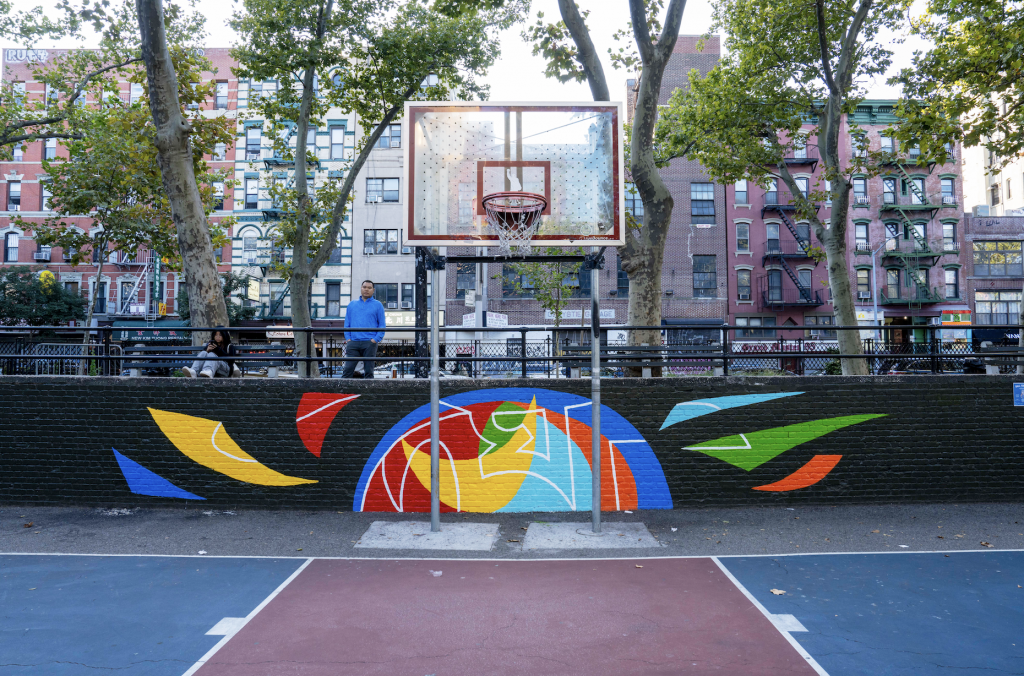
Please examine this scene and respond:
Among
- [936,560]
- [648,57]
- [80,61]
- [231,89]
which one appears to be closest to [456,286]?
[231,89]

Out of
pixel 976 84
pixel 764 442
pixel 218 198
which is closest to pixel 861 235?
pixel 976 84

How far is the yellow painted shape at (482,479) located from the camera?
833cm

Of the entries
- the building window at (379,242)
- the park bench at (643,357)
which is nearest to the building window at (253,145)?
the building window at (379,242)

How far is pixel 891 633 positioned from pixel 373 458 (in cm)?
→ 622

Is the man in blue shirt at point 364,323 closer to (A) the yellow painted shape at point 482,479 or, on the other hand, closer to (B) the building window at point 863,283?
(A) the yellow painted shape at point 482,479

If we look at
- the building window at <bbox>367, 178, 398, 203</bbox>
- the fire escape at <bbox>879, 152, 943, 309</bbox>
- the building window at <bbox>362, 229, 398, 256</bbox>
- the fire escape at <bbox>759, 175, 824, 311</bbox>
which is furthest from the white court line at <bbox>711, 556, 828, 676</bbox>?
the fire escape at <bbox>879, 152, 943, 309</bbox>

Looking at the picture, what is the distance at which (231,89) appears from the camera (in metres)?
35.0

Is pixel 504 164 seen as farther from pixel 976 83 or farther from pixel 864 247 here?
pixel 864 247

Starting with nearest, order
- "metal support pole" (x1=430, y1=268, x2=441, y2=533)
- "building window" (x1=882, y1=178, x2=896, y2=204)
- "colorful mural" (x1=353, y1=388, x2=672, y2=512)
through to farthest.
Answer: "metal support pole" (x1=430, y1=268, x2=441, y2=533)
"colorful mural" (x1=353, y1=388, x2=672, y2=512)
"building window" (x1=882, y1=178, x2=896, y2=204)

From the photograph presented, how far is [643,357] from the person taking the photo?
370 inches

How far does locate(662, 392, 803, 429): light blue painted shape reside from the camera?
8.45 m

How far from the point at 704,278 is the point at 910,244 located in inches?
529

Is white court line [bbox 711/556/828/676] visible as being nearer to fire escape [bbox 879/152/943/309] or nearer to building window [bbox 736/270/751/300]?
building window [bbox 736/270/751/300]

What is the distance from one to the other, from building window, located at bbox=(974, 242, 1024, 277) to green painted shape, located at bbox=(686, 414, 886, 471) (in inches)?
1464
